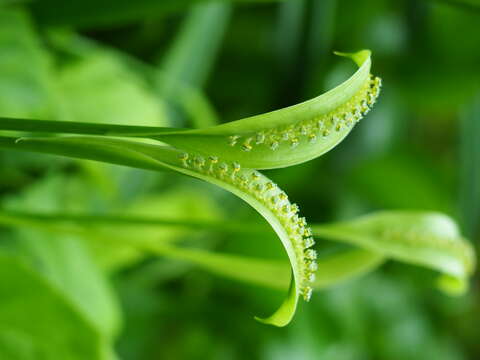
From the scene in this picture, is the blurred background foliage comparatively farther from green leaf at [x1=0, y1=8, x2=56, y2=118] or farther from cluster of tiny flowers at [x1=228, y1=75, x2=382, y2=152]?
cluster of tiny flowers at [x1=228, y1=75, x2=382, y2=152]

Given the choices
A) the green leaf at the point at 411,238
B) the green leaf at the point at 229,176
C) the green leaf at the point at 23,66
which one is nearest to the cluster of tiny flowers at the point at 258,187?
the green leaf at the point at 229,176

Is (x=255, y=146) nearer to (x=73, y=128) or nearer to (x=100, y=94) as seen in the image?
(x=73, y=128)

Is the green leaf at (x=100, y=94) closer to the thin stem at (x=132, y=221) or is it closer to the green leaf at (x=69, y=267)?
the green leaf at (x=69, y=267)

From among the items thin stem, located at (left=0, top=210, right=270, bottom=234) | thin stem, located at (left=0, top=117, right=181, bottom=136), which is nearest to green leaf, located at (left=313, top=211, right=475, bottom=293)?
thin stem, located at (left=0, top=210, right=270, bottom=234)

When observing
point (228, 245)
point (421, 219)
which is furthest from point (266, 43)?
point (421, 219)

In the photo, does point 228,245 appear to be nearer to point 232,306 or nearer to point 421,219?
point 232,306

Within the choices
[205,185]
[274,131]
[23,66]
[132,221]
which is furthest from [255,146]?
[205,185]
